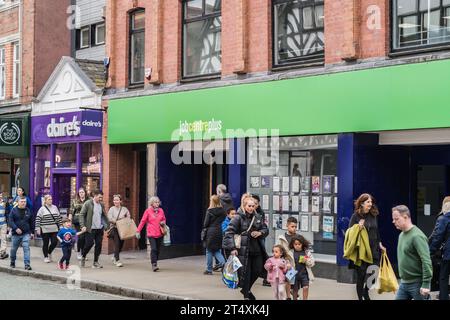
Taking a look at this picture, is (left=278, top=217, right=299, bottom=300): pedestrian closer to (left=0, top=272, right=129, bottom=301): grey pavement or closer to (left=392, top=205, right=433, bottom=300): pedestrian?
(left=392, top=205, right=433, bottom=300): pedestrian

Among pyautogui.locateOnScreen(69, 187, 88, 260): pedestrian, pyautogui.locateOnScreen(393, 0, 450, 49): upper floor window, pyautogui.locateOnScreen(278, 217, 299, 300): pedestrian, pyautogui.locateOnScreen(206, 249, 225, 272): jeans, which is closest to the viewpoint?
pyautogui.locateOnScreen(278, 217, 299, 300): pedestrian

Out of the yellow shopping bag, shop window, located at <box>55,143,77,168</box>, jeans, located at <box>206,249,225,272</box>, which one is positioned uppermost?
Answer: shop window, located at <box>55,143,77,168</box>

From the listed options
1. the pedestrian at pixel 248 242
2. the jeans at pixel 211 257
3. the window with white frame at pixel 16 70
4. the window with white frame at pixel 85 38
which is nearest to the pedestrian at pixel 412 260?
the pedestrian at pixel 248 242

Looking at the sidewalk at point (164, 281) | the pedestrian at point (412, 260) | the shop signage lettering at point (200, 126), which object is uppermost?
the shop signage lettering at point (200, 126)

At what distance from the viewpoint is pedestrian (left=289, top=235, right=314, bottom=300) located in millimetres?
10938

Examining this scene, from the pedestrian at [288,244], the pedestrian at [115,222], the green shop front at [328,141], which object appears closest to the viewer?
the pedestrian at [288,244]

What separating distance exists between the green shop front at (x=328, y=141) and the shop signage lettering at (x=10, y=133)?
656 cm

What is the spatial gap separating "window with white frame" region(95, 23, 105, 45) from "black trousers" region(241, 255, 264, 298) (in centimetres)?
1296

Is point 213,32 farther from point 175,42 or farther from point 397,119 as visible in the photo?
point 397,119

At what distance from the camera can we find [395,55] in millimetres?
13242

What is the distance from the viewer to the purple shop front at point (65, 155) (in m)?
20.1

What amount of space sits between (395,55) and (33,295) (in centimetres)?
780

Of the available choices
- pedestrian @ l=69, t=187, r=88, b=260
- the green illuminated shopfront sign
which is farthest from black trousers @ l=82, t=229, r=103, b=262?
the green illuminated shopfront sign

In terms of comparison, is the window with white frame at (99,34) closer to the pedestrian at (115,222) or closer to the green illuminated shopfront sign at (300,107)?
the green illuminated shopfront sign at (300,107)
